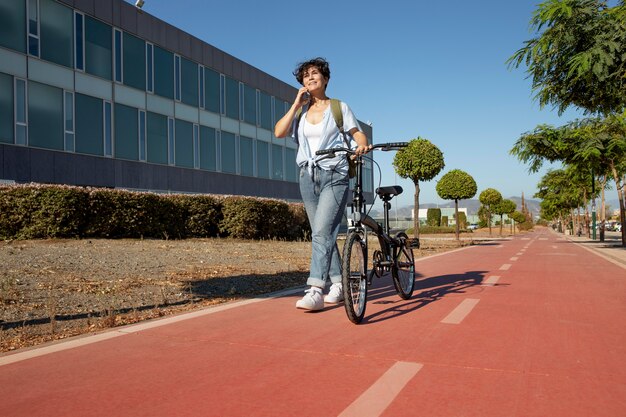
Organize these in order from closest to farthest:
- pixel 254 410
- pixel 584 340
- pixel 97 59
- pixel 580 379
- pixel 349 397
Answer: pixel 254 410 → pixel 349 397 → pixel 580 379 → pixel 584 340 → pixel 97 59

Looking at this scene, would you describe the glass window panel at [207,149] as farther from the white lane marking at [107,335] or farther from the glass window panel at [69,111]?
the white lane marking at [107,335]

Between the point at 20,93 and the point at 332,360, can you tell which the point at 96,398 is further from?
the point at 20,93

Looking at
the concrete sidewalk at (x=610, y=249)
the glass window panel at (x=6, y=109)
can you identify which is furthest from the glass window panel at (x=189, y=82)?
the concrete sidewalk at (x=610, y=249)

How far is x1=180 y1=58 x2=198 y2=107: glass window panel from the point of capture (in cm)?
2659

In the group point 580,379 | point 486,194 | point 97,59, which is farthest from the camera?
point 486,194

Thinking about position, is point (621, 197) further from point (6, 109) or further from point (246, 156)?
point (6, 109)

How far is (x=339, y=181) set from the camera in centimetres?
477

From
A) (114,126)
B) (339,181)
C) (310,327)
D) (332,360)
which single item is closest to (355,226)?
(339,181)

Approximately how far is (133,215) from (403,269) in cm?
952

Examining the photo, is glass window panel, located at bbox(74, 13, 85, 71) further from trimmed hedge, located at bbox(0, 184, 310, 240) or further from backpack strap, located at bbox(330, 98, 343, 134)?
backpack strap, located at bbox(330, 98, 343, 134)

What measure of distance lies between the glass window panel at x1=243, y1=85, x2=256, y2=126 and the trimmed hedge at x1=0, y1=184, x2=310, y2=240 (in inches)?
575

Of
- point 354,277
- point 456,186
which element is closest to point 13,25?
point 354,277

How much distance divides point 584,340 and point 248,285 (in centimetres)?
430

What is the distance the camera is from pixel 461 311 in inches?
194
